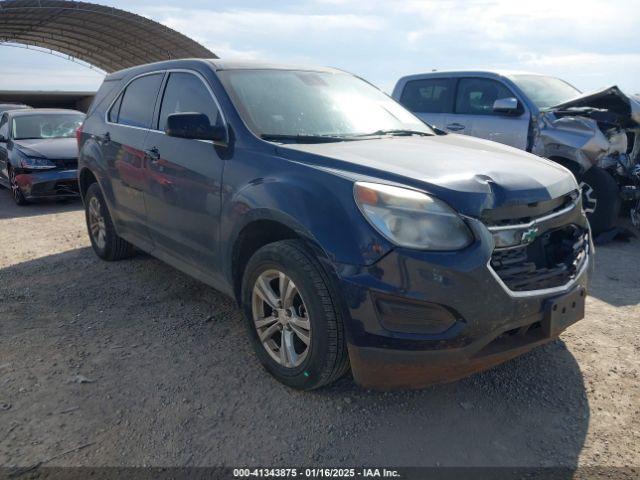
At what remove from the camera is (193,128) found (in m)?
3.10

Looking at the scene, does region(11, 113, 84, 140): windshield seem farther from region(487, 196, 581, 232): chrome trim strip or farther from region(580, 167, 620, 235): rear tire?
region(487, 196, 581, 232): chrome trim strip

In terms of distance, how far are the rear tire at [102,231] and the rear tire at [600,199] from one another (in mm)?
4721

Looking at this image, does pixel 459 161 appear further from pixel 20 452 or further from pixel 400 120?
pixel 20 452

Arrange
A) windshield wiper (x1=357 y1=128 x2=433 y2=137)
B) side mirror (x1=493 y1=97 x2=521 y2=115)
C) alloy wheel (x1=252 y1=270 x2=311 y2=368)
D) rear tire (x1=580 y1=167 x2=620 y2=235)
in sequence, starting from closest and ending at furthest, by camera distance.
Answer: alloy wheel (x1=252 y1=270 x2=311 y2=368) → windshield wiper (x1=357 y1=128 x2=433 y2=137) → rear tire (x1=580 y1=167 x2=620 y2=235) → side mirror (x1=493 y1=97 x2=521 y2=115)

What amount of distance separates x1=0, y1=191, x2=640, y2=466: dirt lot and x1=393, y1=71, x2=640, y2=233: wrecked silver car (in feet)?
7.01

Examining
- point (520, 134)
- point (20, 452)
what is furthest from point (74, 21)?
point (20, 452)

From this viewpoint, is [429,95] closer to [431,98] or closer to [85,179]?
[431,98]

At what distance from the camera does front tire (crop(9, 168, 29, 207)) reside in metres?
8.44

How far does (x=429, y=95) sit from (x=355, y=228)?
6.10 meters

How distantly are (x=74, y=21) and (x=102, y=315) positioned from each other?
27.3 meters

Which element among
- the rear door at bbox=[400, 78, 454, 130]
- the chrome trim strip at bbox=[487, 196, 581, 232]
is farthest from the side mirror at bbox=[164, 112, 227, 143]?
the rear door at bbox=[400, 78, 454, 130]

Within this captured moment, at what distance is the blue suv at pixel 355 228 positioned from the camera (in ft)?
7.73

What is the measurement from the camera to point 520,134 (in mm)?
6637

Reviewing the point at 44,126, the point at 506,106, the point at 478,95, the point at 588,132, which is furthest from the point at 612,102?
the point at 44,126
